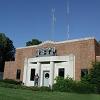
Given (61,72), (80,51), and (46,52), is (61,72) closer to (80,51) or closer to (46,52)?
(46,52)

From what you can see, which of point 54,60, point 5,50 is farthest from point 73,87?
point 5,50

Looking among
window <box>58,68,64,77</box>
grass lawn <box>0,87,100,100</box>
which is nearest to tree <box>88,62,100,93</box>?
window <box>58,68,64,77</box>

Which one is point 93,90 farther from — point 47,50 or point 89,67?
point 47,50

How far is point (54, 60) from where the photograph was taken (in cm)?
3991

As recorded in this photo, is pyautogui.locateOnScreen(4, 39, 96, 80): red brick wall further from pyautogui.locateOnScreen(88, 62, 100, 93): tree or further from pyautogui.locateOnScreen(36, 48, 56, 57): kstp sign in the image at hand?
pyautogui.locateOnScreen(88, 62, 100, 93): tree

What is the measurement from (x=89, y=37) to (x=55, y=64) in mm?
7274

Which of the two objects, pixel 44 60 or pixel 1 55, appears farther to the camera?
pixel 1 55

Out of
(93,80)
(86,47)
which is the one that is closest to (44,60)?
(86,47)

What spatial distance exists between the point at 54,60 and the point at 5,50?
42341 millimetres

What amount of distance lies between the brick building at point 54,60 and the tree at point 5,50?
30288mm

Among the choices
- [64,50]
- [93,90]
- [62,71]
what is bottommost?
[93,90]

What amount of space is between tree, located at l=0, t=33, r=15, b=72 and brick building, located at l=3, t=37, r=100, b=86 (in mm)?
30288

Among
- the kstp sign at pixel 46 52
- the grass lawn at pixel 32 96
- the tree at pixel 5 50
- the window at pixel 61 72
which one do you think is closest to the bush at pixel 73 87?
the window at pixel 61 72

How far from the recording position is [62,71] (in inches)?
1555
